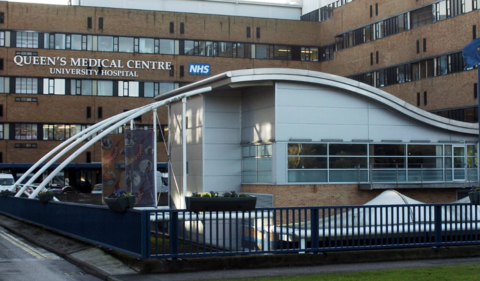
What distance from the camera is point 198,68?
6594 centimetres

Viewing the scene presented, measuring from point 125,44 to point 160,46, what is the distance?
339cm

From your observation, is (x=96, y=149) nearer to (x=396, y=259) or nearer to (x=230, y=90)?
(x=230, y=90)

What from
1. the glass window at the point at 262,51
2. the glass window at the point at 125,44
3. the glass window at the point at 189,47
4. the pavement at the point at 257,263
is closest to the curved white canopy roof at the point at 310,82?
the pavement at the point at 257,263

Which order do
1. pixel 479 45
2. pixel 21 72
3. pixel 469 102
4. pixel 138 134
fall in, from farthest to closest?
pixel 21 72, pixel 469 102, pixel 138 134, pixel 479 45

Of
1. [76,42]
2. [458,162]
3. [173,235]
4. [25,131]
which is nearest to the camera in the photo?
[173,235]

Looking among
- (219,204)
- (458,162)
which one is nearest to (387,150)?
(458,162)

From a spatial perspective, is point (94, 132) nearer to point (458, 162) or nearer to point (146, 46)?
point (458, 162)

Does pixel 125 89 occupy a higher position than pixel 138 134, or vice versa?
pixel 125 89

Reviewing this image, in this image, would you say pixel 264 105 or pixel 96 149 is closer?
pixel 264 105

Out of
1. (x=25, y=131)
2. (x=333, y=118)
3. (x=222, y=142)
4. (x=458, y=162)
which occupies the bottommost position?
(x=458, y=162)

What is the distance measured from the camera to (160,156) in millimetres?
65438

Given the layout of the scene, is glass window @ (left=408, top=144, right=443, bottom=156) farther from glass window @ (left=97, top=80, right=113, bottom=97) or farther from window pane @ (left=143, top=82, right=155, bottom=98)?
glass window @ (left=97, top=80, right=113, bottom=97)

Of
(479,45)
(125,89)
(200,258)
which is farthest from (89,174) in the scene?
(479,45)

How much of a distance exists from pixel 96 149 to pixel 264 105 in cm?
3763
